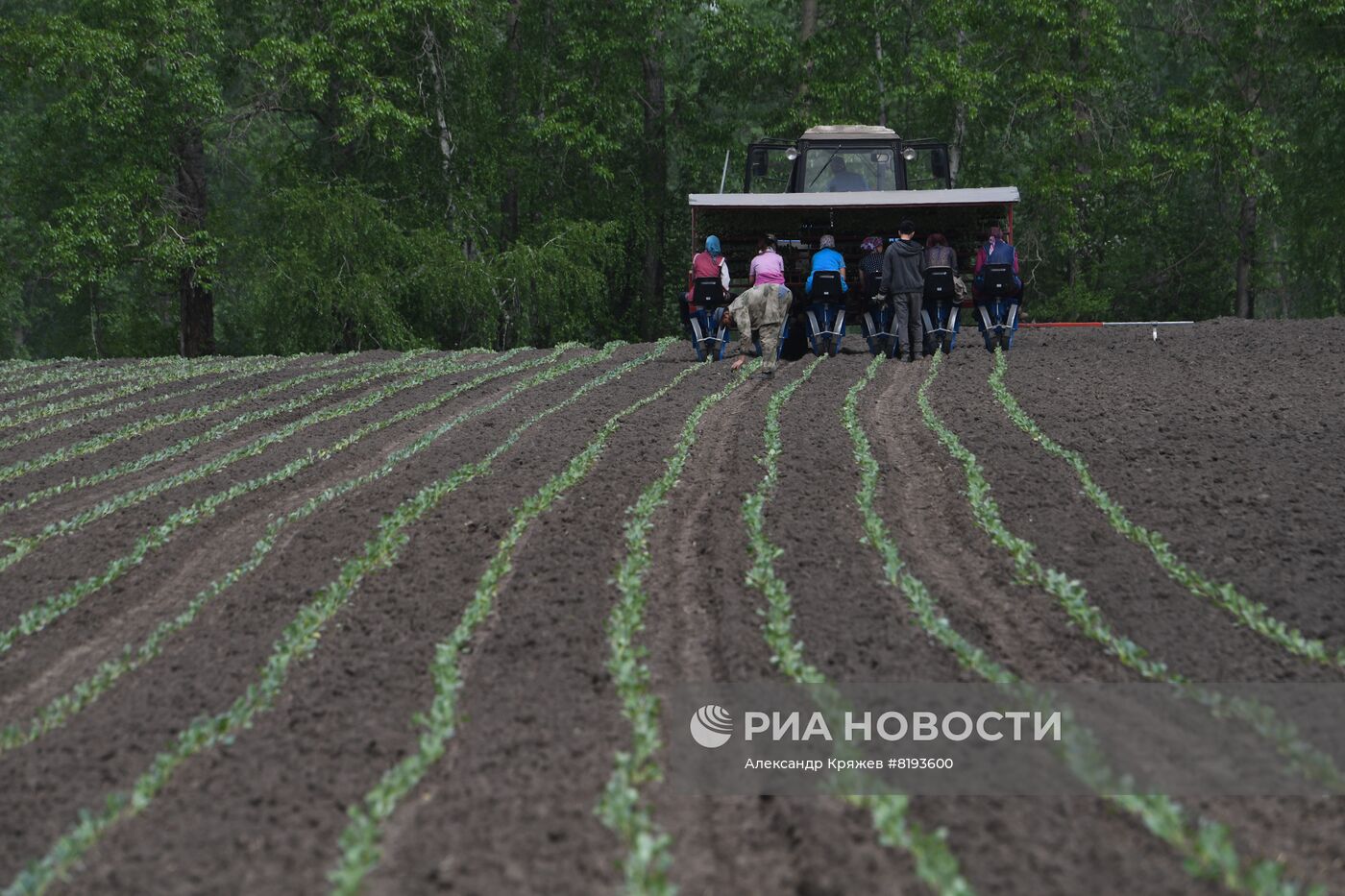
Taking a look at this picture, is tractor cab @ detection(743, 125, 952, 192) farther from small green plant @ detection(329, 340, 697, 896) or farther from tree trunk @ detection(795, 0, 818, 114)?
tree trunk @ detection(795, 0, 818, 114)

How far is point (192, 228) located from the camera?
2795 cm

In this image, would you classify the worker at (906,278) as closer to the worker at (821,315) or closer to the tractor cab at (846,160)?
the worker at (821,315)

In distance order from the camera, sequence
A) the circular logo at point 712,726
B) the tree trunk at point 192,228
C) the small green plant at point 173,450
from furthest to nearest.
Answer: the tree trunk at point 192,228 → the small green plant at point 173,450 → the circular logo at point 712,726

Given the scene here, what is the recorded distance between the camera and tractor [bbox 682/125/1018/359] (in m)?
16.3

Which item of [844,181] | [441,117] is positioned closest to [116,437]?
[844,181]

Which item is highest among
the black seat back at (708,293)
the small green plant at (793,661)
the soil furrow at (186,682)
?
the black seat back at (708,293)

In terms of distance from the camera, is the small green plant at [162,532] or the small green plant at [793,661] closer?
the small green plant at [793,661]

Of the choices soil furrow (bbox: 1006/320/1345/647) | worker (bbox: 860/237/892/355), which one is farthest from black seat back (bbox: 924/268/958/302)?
soil furrow (bbox: 1006/320/1345/647)

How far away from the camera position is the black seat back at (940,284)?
51.9 feet

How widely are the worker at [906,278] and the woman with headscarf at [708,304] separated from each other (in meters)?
1.98

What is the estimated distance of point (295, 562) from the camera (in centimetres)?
838

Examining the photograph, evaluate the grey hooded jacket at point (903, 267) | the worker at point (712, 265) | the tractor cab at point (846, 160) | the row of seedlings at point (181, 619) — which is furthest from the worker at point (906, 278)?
the row of seedlings at point (181, 619)

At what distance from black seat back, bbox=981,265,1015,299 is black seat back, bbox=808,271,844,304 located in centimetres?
174

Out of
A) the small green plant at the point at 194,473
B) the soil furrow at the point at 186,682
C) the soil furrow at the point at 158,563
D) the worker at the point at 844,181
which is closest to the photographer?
the soil furrow at the point at 186,682
